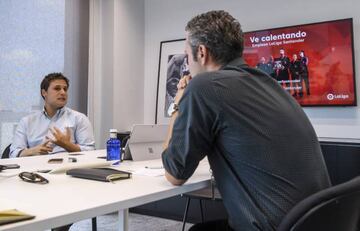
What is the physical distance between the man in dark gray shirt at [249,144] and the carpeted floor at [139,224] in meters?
2.12

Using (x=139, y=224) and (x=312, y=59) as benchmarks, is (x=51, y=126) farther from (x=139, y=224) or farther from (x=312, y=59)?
(x=312, y=59)

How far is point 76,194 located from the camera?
1.06 meters

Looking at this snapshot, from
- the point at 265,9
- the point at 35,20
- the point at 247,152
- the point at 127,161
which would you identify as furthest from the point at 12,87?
the point at 247,152

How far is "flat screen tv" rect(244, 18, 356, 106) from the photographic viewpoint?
2.94 metres

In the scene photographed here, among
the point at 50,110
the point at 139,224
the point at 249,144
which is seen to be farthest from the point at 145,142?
the point at 139,224

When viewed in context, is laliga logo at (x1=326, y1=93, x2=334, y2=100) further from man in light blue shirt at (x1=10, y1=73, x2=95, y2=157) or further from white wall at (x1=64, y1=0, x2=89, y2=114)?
white wall at (x1=64, y1=0, x2=89, y2=114)

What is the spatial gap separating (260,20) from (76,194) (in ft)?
9.75

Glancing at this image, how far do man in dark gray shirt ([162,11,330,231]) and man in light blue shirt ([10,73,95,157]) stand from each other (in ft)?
5.25

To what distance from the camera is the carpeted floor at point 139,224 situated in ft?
10.1

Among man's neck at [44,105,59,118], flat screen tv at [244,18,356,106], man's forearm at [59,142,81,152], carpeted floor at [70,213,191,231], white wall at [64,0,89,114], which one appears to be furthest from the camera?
white wall at [64,0,89,114]

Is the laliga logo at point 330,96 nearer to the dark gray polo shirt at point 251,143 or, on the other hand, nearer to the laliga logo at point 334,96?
the laliga logo at point 334,96

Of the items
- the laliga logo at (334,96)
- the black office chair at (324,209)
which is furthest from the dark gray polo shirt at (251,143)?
the laliga logo at (334,96)

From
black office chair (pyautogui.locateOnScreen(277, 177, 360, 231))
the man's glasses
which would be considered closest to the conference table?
the man's glasses

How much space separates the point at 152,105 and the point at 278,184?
3.33 metres
